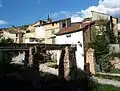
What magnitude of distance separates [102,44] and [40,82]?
717 inches

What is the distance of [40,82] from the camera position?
2967cm

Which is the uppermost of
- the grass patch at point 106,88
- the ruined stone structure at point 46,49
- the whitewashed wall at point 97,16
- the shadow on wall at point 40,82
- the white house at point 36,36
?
the whitewashed wall at point 97,16

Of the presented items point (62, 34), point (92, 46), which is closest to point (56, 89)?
point (92, 46)

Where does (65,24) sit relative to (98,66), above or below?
above

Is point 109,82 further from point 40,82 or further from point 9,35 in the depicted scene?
point 9,35

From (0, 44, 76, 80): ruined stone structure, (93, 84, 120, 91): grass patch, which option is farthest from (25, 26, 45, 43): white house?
(93, 84, 120, 91): grass patch

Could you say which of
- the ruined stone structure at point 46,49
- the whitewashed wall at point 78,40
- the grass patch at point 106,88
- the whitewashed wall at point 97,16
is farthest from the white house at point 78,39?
the grass patch at point 106,88

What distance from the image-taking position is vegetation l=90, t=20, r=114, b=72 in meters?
38.5

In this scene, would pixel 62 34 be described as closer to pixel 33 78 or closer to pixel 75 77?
pixel 75 77

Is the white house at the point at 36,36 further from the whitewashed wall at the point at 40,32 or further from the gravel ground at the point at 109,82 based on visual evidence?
the gravel ground at the point at 109,82

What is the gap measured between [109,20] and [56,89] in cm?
3050

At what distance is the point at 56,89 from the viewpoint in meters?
28.5

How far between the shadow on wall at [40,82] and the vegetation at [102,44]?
18.6ft

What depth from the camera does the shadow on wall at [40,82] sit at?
91.2 ft
